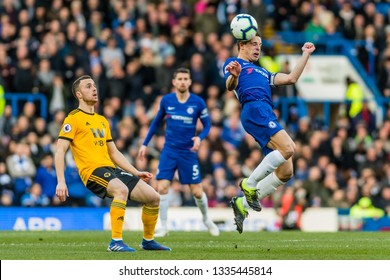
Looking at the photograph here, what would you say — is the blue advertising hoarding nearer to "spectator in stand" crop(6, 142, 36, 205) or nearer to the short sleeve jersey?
"spectator in stand" crop(6, 142, 36, 205)

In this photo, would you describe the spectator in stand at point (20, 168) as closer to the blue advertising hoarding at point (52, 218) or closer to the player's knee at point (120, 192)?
the blue advertising hoarding at point (52, 218)

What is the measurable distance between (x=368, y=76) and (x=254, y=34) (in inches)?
621

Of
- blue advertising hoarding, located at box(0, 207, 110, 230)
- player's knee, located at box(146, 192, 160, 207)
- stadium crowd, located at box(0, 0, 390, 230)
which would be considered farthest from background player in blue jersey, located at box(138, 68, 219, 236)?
stadium crowd, located at box(0, 0, 390, 230)

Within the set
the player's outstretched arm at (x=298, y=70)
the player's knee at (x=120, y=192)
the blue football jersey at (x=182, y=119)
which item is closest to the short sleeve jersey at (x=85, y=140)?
the player's knee at (x=120, y=192)

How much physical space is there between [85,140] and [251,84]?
2.58m

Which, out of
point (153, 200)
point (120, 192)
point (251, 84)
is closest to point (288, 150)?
point (251, 84)

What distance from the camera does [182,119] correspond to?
2048 centimetres

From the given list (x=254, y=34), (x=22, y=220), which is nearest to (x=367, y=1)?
(x=22, y=220)

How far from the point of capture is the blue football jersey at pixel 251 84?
55.7 feet

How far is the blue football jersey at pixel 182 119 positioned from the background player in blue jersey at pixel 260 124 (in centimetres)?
325

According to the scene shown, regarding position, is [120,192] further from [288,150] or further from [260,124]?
[288,150]

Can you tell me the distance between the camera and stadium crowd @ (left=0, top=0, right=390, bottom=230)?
26844 mm

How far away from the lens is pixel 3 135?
90.6 feet
